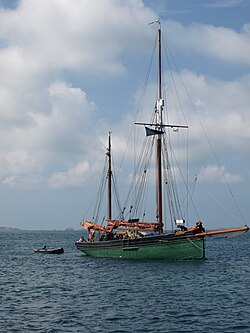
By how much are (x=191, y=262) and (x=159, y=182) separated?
36.3 feet

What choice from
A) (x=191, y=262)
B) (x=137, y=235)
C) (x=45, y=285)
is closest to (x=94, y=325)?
(x=45, y=285)

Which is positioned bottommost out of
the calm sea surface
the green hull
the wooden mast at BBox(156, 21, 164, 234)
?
the calm sea surface

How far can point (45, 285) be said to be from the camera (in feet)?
150

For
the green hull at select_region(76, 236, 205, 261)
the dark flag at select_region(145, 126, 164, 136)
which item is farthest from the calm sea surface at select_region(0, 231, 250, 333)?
the dark flag at select_region(145, 126, 164, 136)

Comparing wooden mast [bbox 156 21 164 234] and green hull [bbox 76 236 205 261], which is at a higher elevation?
wooden mast [bbox 156 21 164 234]

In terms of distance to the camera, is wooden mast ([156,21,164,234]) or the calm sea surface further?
A: wooden mast ([156,21,164,234])

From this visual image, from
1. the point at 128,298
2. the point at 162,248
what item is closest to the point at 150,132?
the point at 162,248

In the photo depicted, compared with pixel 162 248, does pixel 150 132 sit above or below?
above

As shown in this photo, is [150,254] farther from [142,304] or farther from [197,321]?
[197,321]

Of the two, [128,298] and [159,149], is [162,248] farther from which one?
[128,298]

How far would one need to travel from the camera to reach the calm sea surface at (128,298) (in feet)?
93.9

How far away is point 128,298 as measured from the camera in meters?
36.8

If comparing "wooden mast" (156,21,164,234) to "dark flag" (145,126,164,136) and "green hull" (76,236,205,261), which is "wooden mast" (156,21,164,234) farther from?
"green hull" (76,236,205,261)

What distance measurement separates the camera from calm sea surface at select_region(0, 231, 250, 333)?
1127 inches
